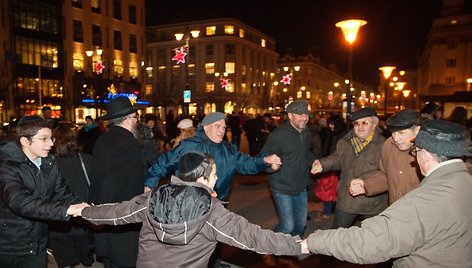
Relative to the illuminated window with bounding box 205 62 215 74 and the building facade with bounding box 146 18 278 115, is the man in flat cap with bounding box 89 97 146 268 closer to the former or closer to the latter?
the building facade with bounding box 146 18 278 115

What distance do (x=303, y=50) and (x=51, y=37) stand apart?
82.2 metres

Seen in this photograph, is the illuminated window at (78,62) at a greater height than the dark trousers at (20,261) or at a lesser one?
greater

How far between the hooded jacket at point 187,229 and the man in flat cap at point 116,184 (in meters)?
1.52

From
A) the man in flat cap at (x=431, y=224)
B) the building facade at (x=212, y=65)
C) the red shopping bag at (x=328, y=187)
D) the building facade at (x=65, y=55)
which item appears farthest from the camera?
the building facade at (x=212, y=65)

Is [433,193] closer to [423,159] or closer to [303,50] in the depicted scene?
[423,159]

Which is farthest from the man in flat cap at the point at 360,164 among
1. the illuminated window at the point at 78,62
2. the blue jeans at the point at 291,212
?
the illuminated window at the point at 78,62

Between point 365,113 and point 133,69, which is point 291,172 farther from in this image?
point 133,69

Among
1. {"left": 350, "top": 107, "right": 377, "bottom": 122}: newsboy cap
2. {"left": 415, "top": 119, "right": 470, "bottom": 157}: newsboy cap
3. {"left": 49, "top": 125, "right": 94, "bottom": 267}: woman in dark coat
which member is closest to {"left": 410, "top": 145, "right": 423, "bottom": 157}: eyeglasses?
{"left": 415, "top": 119, "right": 470, "bottom": 157}: newsboy cap

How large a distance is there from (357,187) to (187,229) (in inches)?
116

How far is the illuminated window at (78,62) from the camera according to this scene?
4831 centimetres

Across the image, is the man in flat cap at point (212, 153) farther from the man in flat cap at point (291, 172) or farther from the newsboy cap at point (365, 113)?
the newsboy cap at point (365, 113)

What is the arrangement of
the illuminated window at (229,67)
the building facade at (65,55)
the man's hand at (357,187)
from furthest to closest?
the illuminated window at (229,67)
the building facade at (65,55)
the man's hand at (357,187)

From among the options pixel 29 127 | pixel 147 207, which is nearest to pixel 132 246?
pixel 29 127

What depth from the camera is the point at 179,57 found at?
2028 centimetres
